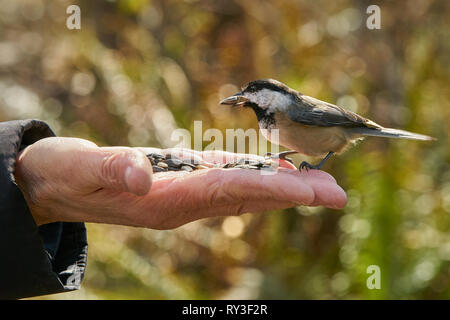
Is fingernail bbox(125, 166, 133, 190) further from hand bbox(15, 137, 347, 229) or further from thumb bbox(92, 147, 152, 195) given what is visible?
hand bbox(15, 137, 347, 229)

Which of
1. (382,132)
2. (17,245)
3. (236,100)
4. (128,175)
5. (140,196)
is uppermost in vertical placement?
(236,100)

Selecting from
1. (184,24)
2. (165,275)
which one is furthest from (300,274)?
(184,24)

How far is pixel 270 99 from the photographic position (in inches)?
116

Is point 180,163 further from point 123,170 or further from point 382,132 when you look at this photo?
point 382,132

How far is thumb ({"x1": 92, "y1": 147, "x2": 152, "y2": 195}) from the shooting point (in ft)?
5.80

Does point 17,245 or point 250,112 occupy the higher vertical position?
point 250,112

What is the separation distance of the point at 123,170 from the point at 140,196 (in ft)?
1.03

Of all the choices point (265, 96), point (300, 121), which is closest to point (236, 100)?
point (265, 96)

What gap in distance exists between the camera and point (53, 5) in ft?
24.8

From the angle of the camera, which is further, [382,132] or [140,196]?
[382,132]

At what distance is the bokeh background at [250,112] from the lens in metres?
4.42

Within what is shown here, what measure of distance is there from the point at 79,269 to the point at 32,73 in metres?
6.18

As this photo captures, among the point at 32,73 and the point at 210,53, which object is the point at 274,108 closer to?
the point at 210,53

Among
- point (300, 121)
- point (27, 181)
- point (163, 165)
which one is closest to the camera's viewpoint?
point (27, 181)
